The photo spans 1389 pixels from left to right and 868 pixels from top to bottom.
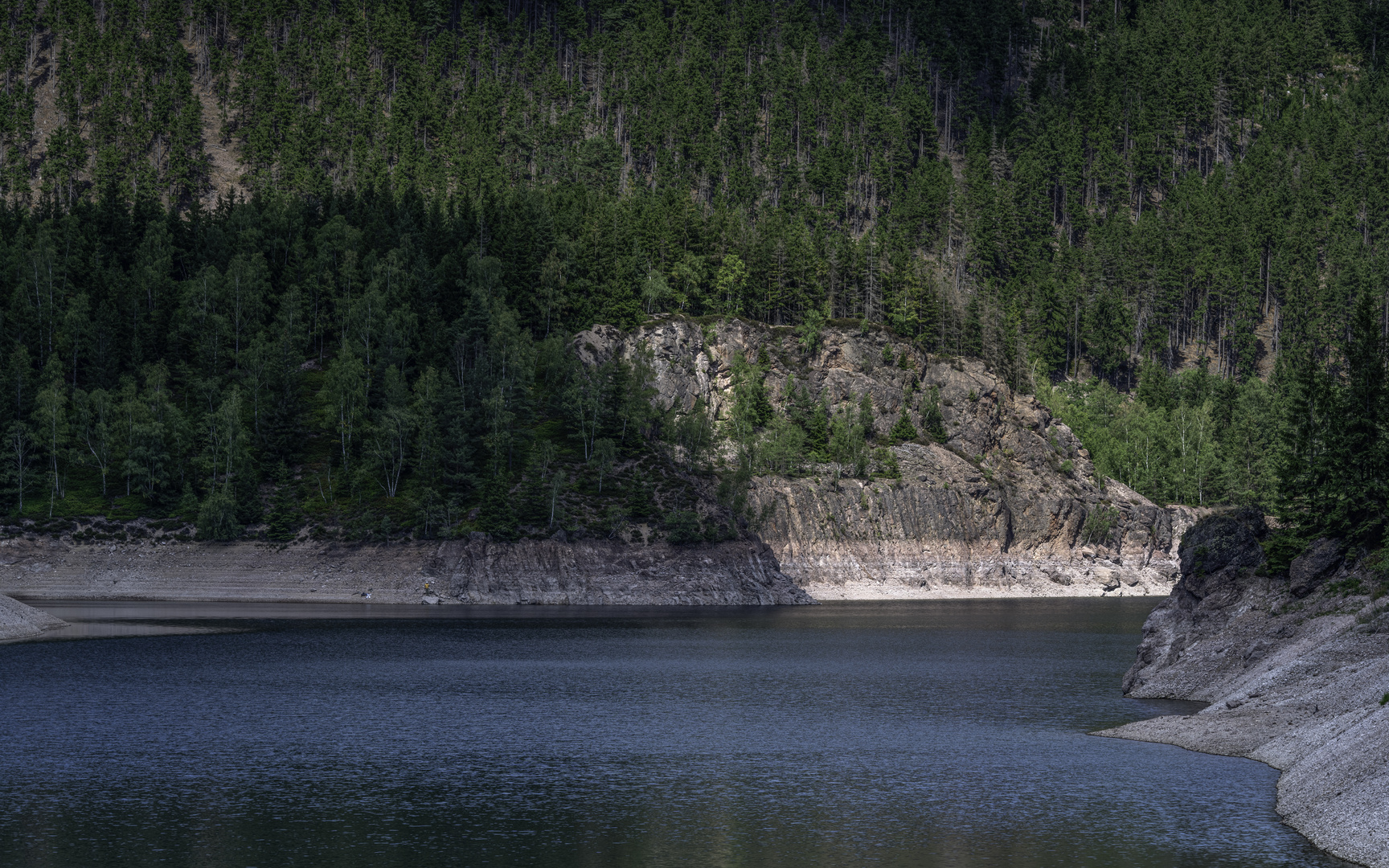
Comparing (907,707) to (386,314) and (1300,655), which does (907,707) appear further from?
(386,314)

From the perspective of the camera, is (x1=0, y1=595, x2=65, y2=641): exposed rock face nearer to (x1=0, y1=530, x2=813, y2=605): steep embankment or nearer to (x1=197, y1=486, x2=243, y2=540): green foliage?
(x1=0, y1=530, x2=813, y2=605): steep embankment

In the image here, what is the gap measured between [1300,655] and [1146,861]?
1111 inches

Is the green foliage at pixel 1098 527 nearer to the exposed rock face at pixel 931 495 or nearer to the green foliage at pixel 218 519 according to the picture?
the exposed rock face at pixel 931 495

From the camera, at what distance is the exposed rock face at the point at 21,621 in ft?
308

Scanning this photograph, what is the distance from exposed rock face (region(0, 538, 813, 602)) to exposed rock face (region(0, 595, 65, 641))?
3272 cm

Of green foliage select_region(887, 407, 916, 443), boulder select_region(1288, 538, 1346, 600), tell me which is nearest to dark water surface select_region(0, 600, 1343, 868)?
boulder select_region(1288, 538, 1346, 600)

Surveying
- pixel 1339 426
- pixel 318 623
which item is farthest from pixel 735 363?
pixel 1339 426

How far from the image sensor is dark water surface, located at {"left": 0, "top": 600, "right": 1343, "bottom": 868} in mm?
33219

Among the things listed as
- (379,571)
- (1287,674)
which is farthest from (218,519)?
(1287,674)

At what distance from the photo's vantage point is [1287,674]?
53281 millimetres

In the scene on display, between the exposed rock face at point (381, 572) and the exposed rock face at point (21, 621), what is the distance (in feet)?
107

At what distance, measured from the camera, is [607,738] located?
52.6 meters

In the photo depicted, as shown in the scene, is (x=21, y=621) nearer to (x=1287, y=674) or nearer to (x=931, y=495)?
(x=1287, y=674)

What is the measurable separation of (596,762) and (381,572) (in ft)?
319
